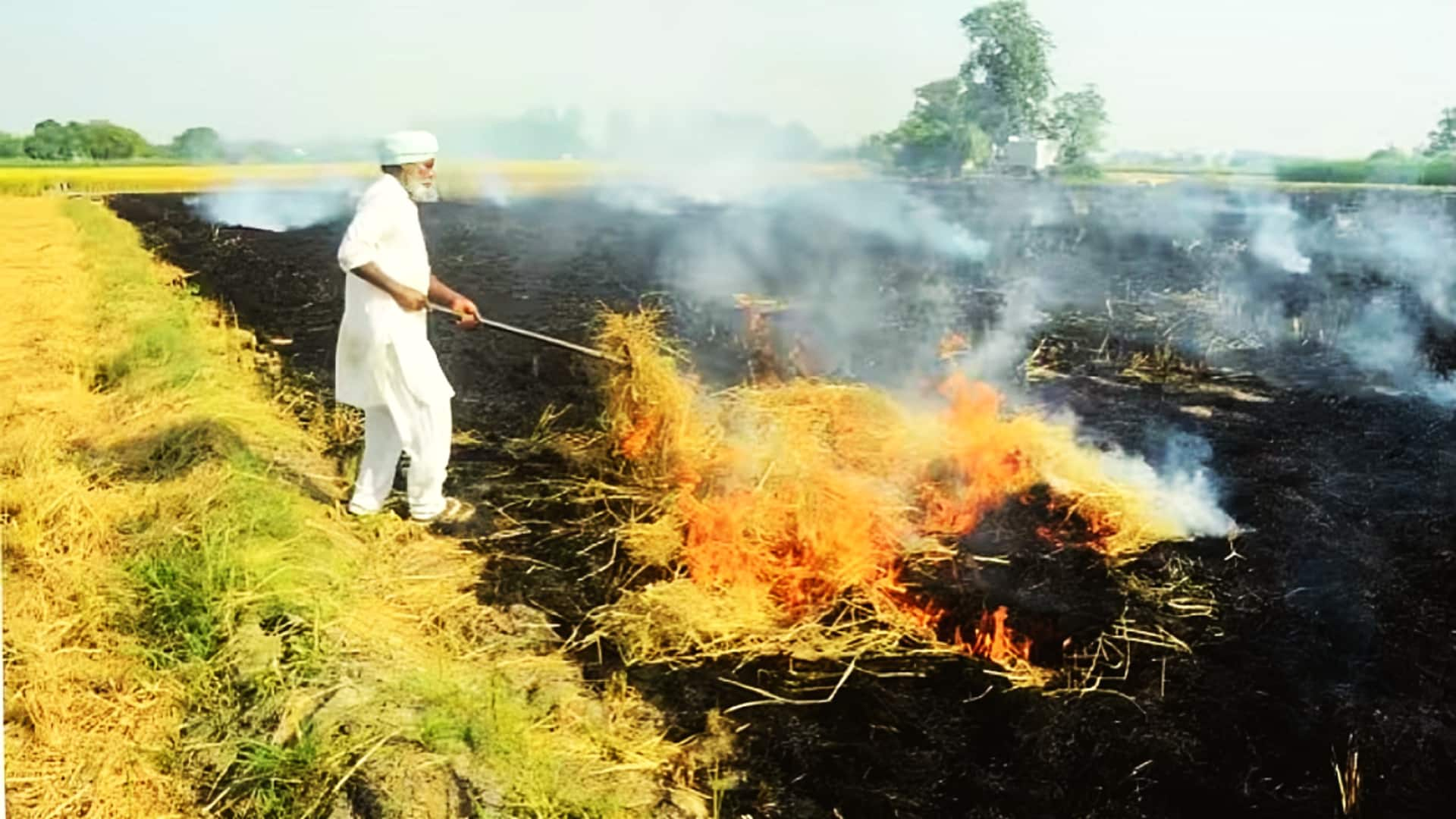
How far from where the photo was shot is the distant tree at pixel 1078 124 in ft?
19.4

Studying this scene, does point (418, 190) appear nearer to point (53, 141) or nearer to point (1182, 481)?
point (53, 141)

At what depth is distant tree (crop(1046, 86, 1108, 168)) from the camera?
5.92m

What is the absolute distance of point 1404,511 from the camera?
4.65 meters

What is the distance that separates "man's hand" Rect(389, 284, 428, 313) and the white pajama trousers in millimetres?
378

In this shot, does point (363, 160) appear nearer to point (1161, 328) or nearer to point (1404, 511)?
point (1404, 511)

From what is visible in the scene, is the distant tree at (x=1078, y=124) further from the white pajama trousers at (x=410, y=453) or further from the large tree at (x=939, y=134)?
the white pajama trousers at (x=410, y=453)

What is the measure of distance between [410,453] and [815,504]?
1.64m

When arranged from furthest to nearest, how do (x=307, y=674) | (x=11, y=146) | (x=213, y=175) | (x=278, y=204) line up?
(x=278, y=204) → (x=213, y=175) → (x=11, y=146) → (x=307, y=674)

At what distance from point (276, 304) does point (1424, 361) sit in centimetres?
772

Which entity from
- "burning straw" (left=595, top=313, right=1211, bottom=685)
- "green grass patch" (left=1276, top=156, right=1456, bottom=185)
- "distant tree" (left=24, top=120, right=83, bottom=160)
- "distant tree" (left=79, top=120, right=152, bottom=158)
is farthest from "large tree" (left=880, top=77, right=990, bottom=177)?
"distant tree" (left=24, top=120, right=83, bottom=160)

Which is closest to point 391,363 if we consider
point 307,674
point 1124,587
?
point 307,674

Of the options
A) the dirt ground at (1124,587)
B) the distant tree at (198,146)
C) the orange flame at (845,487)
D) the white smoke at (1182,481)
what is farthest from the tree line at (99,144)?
the white smoke at (1182,481)

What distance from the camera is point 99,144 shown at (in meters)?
4.58

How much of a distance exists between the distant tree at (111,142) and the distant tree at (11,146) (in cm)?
31
